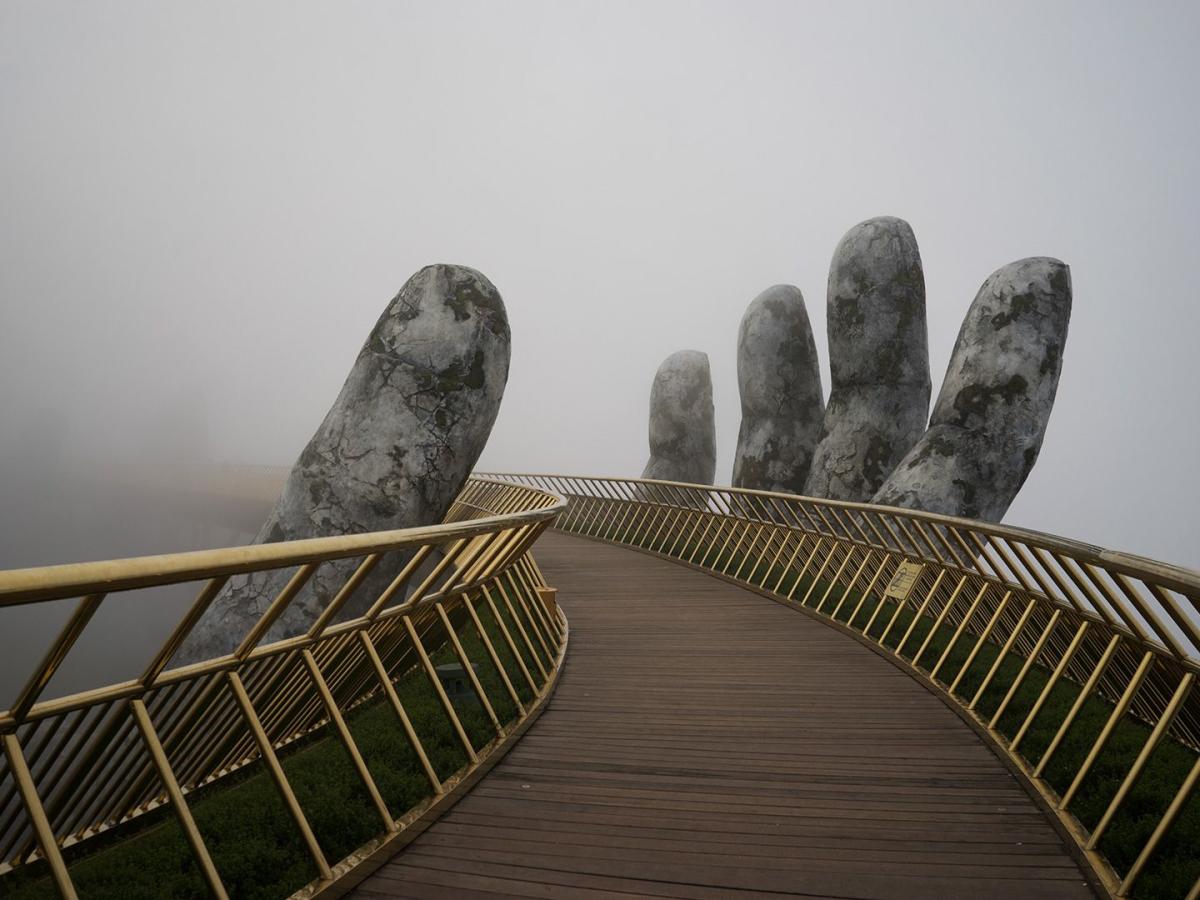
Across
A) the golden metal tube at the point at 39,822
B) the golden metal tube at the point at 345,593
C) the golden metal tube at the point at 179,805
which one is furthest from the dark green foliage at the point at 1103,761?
the golden metal tube at the point at 39,822

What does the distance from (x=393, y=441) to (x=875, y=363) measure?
29.9ft

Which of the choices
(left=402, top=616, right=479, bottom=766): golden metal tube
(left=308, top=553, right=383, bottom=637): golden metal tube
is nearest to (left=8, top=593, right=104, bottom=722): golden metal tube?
(left=308, top=553, right=383, bottom=637): golden metal tube

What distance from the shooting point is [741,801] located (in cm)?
415

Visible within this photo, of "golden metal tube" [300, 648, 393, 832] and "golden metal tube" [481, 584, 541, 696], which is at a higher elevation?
"golden metal tube" [300, 648, 393, 832]

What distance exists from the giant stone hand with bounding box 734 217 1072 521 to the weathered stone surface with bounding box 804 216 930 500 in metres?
0.02

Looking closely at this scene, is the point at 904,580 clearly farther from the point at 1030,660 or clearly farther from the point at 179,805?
the point at 179,805

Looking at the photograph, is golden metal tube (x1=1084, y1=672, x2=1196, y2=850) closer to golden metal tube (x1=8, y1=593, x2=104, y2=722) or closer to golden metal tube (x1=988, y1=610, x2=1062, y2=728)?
golden metal tube (x1=988, y1=610, x2=1062, y2=728)

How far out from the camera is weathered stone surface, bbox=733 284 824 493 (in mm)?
18109

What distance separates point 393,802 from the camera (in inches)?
167

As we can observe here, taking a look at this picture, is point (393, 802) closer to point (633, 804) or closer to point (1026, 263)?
point (633, 804)

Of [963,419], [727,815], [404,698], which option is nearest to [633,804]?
[727,815]

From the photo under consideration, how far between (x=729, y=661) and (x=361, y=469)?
16.4 feet

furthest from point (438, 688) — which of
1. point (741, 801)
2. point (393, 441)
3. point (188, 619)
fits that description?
point (393, 441)

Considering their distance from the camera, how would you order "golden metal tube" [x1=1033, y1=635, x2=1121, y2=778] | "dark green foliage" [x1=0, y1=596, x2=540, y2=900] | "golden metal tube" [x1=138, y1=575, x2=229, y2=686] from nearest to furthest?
"golden metal tube" [x1=138, y1=575, x2=229, y2=686] → "dark green foliage" [x1=0, y1=596, x2=540, y2=900] → "golden metal tube" [x1=1033, y1=635, x2=1121, y2=778]
